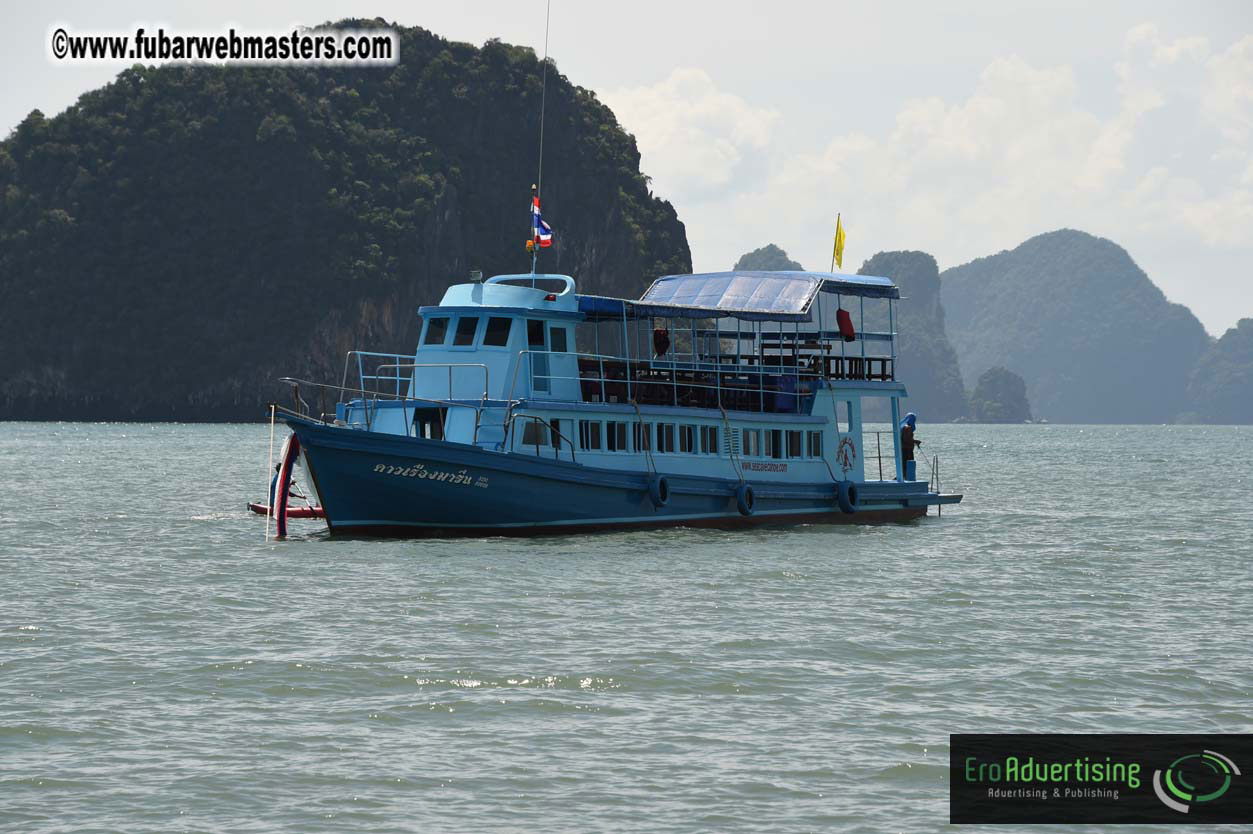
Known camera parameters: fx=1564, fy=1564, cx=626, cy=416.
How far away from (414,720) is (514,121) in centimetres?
18453

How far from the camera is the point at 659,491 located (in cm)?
3338

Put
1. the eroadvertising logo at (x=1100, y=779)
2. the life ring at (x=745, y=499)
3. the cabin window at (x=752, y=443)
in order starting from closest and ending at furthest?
the eroadvertising logo at (x=1100, y=779)
the life ring at (x=745, y=499)
the cabin window at (x=752, y=443)

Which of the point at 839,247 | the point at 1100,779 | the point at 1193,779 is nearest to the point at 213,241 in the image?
the point at 839,247

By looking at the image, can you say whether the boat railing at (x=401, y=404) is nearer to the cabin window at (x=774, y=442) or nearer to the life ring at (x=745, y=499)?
the life ring at (x=745, y=499)

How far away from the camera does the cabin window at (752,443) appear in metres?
36.2

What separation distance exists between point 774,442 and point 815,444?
1.53 metres

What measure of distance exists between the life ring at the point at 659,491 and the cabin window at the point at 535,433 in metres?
2.67

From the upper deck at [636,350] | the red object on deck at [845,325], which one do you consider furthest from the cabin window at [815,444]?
the red object on deck at [845,325]

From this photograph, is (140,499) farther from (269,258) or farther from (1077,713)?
(269,258)

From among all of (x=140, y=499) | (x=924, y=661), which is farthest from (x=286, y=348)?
(x=924, y=661)

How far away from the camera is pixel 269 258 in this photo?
566ft

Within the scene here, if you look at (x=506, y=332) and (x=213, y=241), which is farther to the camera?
(x=213, y=241)

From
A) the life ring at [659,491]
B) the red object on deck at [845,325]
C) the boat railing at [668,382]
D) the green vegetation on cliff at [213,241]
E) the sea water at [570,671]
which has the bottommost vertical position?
the sea water at [570,671]

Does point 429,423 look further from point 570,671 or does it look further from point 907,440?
point 570,671
